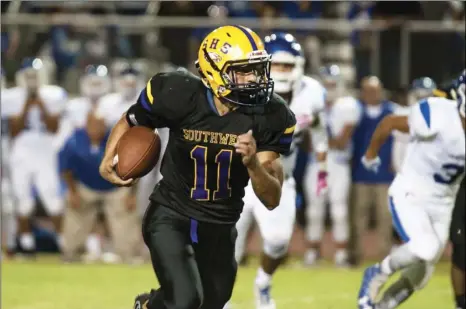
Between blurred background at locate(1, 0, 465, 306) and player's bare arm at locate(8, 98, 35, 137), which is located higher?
blurred background at locate(1, 0, 465, 306)

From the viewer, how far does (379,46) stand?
1099cm

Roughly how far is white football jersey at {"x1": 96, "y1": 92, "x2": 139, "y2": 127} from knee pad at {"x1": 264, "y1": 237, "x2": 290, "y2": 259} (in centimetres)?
350

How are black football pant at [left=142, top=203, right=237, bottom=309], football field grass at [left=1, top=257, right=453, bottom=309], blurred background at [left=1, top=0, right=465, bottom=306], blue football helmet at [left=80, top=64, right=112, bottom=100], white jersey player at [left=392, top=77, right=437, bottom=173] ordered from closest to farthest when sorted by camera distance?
1. black football pant at [left=142, top=203, right=237, bottom=309]
2. football field grass at [left=1, top=257, right=453, bottom=309]
3. white jersey player at [left=392, top=77, right=437, bottom=173]
4. blue football helmet at [left=80, top=64, right=112, bottom=100]
5. blurred background at [left=1, top=0, right=465, bottom=306]

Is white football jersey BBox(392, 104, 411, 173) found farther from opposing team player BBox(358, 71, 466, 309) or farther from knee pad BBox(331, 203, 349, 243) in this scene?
opposing team player BBox(358, 71, 466, 309)

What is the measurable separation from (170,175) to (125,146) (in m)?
0.25

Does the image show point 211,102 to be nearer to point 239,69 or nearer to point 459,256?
point 239,69

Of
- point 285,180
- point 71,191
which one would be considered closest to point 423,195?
point 285,180

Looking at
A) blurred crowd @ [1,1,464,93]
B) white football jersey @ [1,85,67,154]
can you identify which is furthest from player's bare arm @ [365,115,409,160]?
white football jersey @ [1,85,67,154]

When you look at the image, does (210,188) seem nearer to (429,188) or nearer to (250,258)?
(429,188)

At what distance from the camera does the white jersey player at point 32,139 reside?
409 inches

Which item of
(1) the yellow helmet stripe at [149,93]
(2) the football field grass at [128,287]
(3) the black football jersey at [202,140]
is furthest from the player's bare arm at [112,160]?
(2) the football field grass at [128,287]

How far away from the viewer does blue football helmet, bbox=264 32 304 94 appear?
723 centimetres

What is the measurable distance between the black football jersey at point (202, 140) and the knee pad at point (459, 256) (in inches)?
71.8

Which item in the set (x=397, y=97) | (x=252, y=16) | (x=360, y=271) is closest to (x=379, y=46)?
(x=397, y=97)
